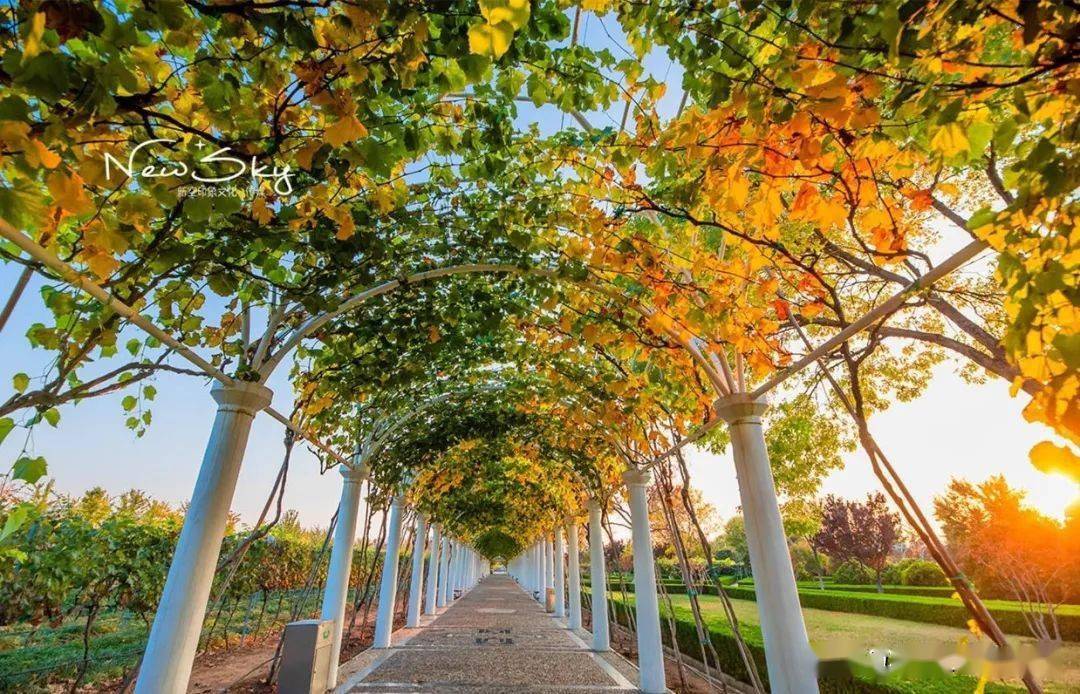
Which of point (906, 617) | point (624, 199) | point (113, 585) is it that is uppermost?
point (624, 199)

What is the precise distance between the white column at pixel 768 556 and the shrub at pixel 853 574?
35.1 m

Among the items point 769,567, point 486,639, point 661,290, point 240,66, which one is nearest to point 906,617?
point 486,639

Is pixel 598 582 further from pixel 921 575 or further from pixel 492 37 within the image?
pixel 921 575

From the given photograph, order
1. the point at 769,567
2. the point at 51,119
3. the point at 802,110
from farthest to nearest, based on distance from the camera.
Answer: the point at 769,567 < the point at 802,110 < the point at 51,119

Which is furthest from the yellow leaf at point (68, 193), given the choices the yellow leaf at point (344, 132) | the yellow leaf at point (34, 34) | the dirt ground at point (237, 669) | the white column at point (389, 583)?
the white column at point (389, 583)

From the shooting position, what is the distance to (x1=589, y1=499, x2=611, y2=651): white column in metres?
10.1

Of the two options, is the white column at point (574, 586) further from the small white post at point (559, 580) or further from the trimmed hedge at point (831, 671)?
the trimmed hedge at point (831, 671)

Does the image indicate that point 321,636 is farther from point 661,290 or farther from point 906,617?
point 906,617

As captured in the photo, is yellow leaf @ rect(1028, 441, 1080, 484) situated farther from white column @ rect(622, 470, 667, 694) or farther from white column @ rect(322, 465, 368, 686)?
white column @ rect(322, 465, 368, 686)

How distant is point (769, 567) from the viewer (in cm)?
289

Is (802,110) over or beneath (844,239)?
beneath

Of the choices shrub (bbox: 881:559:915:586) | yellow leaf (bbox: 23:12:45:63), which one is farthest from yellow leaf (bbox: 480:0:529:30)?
shrub (bbox: 881:559:915:586)

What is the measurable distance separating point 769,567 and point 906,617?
19.6m

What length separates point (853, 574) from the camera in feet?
106
